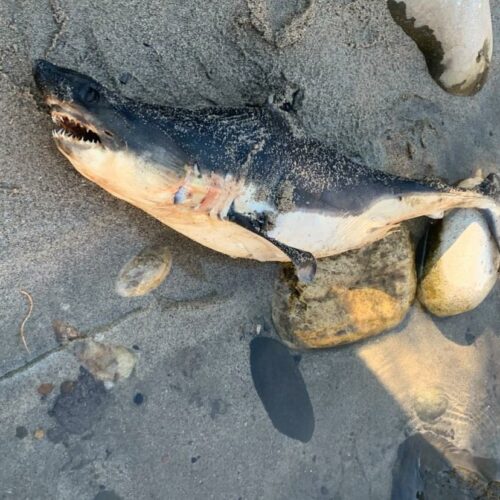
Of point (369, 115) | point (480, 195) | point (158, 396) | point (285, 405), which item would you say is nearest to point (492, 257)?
point (480, 195)

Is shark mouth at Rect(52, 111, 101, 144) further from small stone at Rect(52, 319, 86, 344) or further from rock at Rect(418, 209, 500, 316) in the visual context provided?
rock at Rect(418, 209, 500, 316)

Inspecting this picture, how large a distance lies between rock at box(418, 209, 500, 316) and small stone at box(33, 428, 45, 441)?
283 cm

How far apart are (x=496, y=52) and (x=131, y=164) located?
347cm

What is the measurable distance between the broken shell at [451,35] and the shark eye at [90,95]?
2440 millimetres

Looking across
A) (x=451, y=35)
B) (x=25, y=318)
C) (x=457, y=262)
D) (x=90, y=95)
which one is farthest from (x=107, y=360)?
(x=451, y=35)

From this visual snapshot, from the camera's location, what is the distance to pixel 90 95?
2.59 m

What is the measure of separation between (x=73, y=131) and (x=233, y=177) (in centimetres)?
88

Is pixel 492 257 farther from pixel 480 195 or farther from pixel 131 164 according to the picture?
pixel 131 164

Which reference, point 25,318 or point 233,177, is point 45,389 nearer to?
point 25,318

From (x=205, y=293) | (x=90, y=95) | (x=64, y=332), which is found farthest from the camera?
(x=205, y=293)

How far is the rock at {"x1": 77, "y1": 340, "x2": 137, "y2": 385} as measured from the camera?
333cm

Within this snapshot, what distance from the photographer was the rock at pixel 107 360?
10.9 ft

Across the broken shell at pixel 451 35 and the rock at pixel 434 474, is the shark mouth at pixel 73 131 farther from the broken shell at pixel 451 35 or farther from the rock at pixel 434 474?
the rock at pixel 434 474

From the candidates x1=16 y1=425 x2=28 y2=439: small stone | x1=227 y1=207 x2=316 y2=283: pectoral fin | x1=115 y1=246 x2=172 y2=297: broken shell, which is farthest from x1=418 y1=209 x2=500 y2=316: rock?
x1=16 y1=425 x2=28 y2=439: small stone
